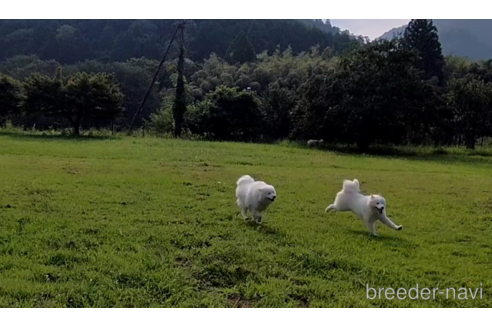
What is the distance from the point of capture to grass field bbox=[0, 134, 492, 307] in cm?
437

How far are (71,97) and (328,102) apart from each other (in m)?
12.7

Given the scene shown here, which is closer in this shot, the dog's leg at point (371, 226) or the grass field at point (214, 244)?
the grass field at point (214, 244)

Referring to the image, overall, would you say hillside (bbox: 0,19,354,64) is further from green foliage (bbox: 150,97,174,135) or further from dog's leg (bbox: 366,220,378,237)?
dog's leg (bbox: 366,220,378,237)

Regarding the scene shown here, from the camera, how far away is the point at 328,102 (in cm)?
2378

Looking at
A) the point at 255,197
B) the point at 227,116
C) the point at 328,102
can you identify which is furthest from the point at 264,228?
the point at 227,116

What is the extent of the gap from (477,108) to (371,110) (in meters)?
11.7

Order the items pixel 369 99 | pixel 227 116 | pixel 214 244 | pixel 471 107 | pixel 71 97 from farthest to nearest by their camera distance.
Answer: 1. pixel 471 107
2. pixel 227 116
3. pixel 71 97
4. pixel 369 99
5. pixel 214 244

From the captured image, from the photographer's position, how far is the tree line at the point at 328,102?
75.8ft

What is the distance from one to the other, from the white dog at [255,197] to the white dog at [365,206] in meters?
0.98

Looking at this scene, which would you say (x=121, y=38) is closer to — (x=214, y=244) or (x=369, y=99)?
(x=369, y=99)

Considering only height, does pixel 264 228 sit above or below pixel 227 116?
below

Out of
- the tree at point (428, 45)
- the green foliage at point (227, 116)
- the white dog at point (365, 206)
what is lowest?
the white dog at point (365, 206)

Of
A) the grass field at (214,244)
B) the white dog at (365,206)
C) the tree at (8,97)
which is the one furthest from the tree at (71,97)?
the white dog at (365,206)

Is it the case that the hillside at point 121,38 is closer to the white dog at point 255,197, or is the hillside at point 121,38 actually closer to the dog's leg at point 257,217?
the white dog at point 255,197
